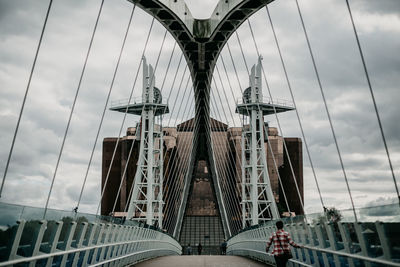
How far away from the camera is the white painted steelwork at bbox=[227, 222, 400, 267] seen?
18.3 ft

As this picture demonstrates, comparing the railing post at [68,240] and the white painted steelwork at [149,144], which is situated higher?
the white painted steelwork at [149,144]

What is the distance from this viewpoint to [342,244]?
23.9 ft

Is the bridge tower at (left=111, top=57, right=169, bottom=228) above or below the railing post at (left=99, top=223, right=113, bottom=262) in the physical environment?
above

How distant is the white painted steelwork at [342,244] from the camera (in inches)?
220

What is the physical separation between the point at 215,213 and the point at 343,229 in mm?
64785

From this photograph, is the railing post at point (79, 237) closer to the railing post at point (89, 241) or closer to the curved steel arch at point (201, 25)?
the railing post at point (89, 241)

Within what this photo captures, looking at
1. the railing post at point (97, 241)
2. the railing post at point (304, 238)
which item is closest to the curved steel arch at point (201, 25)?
the railing post at point (97, 241)

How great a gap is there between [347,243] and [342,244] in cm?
32

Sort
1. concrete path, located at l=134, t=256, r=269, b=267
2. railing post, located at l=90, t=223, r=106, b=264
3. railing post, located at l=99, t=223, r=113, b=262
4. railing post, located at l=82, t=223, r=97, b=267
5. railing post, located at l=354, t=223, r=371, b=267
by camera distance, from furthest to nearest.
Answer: concrete path, located at l=134, t=256, r=269, b=267
railing post, located at l=99, t=223, r=113, b=262
railing post, located at l=90, t=223, r=106, b=264
railing post, located at l=82, t=223, r=97, b=267
railing post, located at l=354, t=223, r=371, b=267

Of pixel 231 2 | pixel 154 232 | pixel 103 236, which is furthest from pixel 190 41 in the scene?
pixel 103 236

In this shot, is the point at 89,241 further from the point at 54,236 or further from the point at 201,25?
the point at 201,25

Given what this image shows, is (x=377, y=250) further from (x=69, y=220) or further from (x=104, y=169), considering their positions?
(x=104, y=169)

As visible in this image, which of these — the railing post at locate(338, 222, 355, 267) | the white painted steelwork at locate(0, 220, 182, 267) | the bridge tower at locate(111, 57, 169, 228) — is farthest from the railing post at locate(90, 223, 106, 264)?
the bridge tower at locate(111, 57, 169, 228)

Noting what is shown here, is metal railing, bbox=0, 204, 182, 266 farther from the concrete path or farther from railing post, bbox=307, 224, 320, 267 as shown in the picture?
railing post, bbox=307, 224, 320, 267
